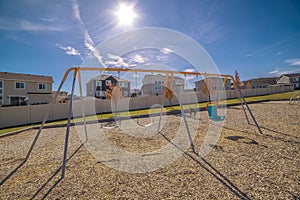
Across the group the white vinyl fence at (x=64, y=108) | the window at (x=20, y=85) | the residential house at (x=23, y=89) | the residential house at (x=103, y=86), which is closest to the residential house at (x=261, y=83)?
the white vinyl fence at (x=64, y=108)

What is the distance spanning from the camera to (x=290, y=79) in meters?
58.5

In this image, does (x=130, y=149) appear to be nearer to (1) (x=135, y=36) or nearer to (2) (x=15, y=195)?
(2) (x=15, y=195)

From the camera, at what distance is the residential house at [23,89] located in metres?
24.6

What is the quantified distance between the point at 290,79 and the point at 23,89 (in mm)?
82807

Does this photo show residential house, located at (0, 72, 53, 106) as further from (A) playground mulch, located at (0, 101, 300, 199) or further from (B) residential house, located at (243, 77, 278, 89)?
(B) residential house, located at (243, 77, 278, 89)

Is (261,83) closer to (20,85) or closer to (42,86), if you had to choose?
(42,86)

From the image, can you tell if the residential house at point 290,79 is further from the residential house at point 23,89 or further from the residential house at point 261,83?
the residential house at point 23,89

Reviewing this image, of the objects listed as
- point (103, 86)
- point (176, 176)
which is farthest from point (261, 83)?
point (176, 176)

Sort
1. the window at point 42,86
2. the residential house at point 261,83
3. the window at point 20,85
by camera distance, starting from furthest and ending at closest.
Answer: the residential house at point 261,83, the window at point 42,86, the window at point 20,85

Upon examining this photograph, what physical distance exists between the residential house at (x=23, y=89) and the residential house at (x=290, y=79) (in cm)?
7549

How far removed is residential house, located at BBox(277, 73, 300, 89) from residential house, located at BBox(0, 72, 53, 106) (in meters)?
75.5

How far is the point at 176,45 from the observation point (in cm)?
793

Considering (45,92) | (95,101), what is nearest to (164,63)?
(95,101)

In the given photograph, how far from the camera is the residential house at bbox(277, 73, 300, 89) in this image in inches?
2279
